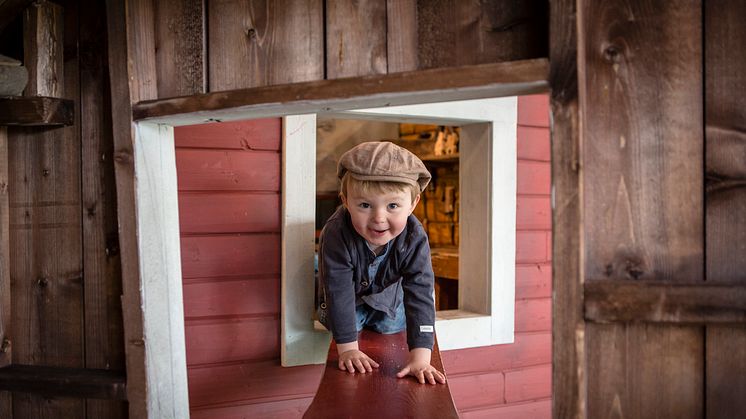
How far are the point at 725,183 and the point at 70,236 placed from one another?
182 centimetres

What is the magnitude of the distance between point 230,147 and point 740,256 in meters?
1.89

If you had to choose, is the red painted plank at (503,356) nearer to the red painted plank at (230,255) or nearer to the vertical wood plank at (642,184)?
the red painted plank at (230,255)

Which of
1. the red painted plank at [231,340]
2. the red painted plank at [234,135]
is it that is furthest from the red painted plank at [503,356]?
the red painted plank at [234,135]

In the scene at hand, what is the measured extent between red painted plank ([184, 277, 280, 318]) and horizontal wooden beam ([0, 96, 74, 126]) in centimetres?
91

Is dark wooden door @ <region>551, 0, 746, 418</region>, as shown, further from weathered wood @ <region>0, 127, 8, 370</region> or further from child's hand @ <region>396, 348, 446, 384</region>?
weathered wood @ <region>0, 127, 8, 370</region>

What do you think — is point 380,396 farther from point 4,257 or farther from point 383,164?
point 4,257

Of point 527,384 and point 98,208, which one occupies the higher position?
point 98,208

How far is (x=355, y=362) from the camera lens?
1838 millimetres

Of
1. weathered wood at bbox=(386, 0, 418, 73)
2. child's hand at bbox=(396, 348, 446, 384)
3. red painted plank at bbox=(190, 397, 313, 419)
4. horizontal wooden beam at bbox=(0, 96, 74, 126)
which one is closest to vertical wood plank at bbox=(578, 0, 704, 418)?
weathered wood at bbox=(386, 0, 418, 73)

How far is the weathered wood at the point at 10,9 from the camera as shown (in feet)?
5.57

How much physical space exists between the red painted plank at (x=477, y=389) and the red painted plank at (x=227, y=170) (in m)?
1.38

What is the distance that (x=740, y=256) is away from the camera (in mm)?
1217

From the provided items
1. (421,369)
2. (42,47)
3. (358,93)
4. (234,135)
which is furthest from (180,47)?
(421,369)

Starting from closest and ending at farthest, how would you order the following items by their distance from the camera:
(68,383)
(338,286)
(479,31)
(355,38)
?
(479,31) < (355,38) < (68,383) < (338,286)
